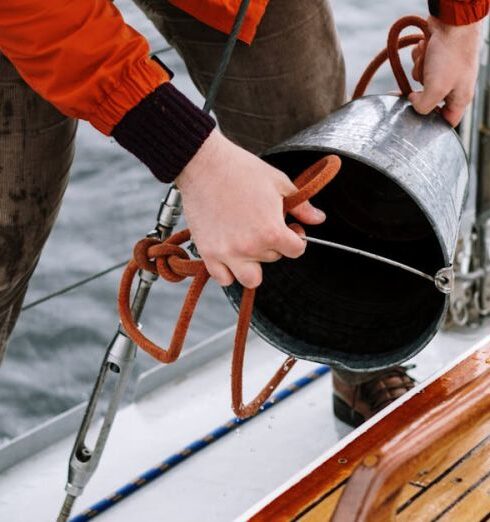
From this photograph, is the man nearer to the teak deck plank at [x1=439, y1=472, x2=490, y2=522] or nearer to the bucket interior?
the bucket interior

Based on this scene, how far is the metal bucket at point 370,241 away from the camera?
1264 mm

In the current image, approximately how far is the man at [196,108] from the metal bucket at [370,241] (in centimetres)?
9

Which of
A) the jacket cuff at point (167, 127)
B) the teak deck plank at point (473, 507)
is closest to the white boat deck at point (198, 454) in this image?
the teak deck plank at point (473, 507)

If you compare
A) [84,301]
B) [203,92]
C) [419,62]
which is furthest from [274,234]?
[84,301]

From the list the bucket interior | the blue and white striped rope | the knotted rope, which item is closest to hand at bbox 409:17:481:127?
the bucket interior

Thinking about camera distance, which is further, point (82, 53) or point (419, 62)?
point (419, 62)

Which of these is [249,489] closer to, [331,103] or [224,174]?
[331,103]

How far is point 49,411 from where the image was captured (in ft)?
7.61

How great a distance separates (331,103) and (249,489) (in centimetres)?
69

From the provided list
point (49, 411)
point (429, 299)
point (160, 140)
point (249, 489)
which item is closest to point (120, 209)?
point (49, 411)

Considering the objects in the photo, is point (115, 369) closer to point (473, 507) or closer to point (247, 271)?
point (247, 271)

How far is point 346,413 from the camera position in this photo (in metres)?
1.87

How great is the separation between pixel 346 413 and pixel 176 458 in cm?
33

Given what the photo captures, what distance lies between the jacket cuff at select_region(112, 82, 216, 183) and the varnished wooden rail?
0.40 metres
